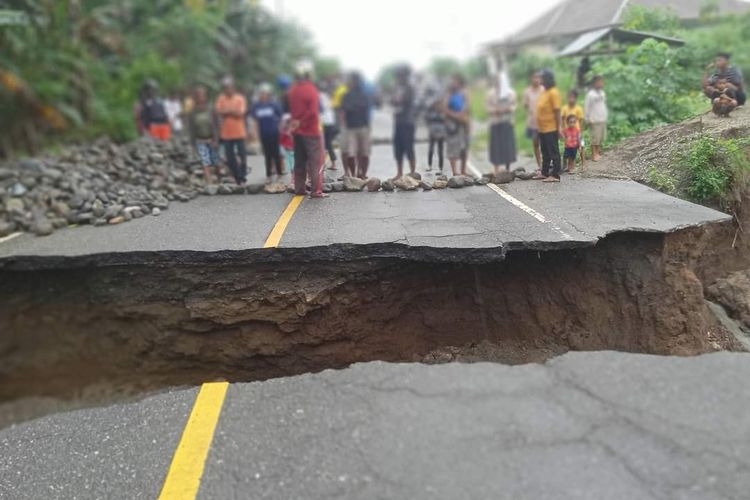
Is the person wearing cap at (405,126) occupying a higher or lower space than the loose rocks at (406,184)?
higher

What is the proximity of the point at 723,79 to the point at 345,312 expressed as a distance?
5.45m

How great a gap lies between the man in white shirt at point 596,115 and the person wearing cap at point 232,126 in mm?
5136

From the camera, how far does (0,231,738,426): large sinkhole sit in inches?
227

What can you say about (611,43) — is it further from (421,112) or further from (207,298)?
(421,112)

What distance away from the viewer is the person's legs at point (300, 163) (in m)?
7.88

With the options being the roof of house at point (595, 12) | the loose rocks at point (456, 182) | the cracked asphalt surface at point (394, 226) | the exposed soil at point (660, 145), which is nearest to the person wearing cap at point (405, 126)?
the loose rocks at point (456, 182)

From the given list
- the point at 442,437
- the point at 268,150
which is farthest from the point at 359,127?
the point at 442,437

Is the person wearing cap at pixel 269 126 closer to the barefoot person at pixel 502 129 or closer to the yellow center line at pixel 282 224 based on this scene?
the yellow center line at pixel 282 224

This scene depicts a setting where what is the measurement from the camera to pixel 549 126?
303 inches

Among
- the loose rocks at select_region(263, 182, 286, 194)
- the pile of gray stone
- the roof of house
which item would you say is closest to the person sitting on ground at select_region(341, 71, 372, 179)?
the loose rocks at select_region(263, 182, 286, 194)

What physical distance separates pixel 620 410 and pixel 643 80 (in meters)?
6.11

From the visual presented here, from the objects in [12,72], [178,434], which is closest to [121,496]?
[178,434]

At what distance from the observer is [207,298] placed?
632cm

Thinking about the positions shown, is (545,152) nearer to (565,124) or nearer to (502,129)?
(565,124)
